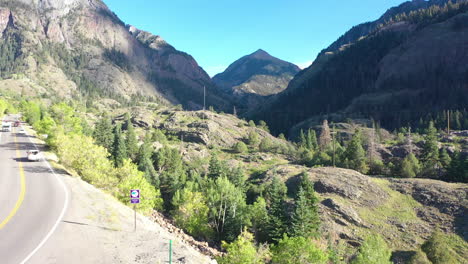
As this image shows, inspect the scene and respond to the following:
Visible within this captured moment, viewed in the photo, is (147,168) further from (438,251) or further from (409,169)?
(409,169)

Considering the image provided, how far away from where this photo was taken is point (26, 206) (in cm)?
2062

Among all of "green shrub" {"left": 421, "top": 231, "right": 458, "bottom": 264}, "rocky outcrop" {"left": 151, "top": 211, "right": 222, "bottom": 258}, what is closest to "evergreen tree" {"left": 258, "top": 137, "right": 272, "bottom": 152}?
"rocky outcrop" {"left": 151, "top": 211, "right": 222, "bottom": 258}

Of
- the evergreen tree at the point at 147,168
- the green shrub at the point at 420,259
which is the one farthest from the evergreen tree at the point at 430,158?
the evergreen tree at the point at 147,168

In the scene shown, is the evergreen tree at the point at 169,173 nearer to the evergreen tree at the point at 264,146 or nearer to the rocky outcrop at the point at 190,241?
the rocky outcrop at the point at 190,241

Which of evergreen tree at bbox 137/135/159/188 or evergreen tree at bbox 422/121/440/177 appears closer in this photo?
evergreen tree at bbox 137/135/159/188

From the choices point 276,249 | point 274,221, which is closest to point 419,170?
point 274,221

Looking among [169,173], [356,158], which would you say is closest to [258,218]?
[169,173]

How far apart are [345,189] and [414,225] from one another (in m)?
13.0

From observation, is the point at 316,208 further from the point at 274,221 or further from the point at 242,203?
the point at 242,203

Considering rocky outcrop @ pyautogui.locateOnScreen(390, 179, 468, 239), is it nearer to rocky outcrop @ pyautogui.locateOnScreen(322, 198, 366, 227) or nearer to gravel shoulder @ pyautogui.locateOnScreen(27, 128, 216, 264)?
rocky outcrop @ pyautogui.locateOnScreen(322, 198, 366, 227)

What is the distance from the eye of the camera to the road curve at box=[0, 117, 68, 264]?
15.0 meters

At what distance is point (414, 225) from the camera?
45.8 metres

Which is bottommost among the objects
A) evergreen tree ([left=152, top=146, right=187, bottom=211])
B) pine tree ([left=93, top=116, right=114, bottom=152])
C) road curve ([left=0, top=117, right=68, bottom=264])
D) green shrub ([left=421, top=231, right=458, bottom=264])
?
green shrub ([left=421, top=231, right=458, bottom=264])

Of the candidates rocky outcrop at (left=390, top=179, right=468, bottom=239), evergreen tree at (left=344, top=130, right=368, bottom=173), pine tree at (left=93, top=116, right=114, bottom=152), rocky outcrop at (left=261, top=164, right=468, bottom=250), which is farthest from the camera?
pine tree at (left=93, top=116, right=114, bottom=152)
